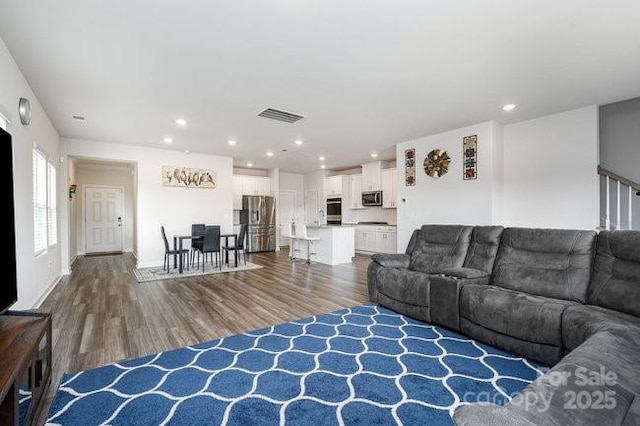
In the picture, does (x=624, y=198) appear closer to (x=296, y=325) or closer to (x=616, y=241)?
(x=616, y=241)

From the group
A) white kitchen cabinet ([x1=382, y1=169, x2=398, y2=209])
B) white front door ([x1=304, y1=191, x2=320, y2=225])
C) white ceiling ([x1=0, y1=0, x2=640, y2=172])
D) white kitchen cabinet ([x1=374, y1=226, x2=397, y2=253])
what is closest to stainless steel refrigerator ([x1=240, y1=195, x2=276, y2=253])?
white front door ([x1=304, y1=191, x2=320, y2=225])

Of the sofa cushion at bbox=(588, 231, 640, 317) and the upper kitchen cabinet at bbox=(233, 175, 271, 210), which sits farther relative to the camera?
the upper kitchen cabinet at bbox=(233, 175, 271, 210)

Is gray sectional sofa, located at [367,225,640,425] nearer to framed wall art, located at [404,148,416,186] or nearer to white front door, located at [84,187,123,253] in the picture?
framed wall art, located at [404,148,416,186]

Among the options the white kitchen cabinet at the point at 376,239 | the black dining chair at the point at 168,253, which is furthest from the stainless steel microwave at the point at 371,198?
the black dining chair at the point at 168,253

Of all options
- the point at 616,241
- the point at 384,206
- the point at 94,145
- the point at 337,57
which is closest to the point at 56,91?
the point at 94,145

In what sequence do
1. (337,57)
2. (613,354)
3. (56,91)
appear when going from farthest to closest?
(56,91)
(337,57)
(613,354)

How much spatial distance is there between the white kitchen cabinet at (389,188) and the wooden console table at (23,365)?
274 inches

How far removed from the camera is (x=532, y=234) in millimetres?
3041

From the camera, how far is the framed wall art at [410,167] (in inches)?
230

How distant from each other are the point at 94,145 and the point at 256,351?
580 centimetres

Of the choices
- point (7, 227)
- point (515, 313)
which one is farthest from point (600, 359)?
point (7, 227)

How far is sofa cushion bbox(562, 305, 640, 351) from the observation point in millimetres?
1950

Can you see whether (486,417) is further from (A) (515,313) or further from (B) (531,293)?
(B) (531,293)

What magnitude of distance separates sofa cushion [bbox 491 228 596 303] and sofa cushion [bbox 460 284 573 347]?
232mm
